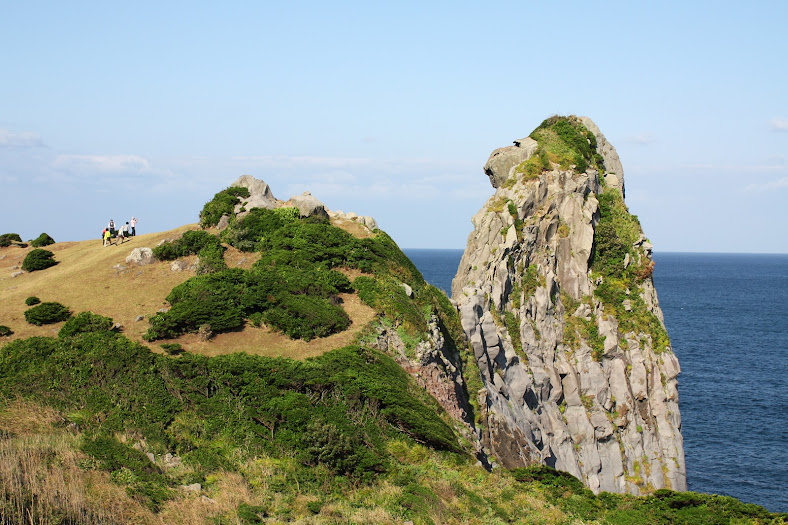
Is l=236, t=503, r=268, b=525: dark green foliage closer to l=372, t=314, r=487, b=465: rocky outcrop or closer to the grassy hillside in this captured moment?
the grassy hillside

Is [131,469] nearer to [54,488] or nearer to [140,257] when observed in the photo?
[54,488]

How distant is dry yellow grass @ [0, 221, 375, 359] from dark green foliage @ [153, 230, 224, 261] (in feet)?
2.36

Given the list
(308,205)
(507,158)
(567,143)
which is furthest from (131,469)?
(567,143)

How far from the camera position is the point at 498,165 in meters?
61.5

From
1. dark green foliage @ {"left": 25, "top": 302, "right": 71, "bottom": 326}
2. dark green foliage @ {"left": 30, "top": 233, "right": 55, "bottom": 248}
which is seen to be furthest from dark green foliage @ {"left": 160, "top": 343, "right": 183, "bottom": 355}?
dark green foliage @ {"left": 30, "top": 233, "right": 55, "bottom": 248}

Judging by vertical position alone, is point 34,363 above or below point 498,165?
below

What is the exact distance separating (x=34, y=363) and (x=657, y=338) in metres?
45.8

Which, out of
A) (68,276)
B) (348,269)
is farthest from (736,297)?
(68,276)

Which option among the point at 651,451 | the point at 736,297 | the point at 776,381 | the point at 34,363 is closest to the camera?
the point at 34,363

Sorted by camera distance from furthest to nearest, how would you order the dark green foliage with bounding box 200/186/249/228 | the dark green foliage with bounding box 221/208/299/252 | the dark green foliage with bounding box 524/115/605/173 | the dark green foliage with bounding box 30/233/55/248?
the dark green foliage with bounding box 524/115/605/173, the dark green foliage with bounding box 30/233/55/248, the dark green foliage with bounding box 200/186/249/228, the dark green foliage with bounding box 221/208/299/252

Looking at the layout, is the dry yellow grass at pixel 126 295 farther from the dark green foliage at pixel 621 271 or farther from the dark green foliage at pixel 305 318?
the dark green foliage at pixel 621 271

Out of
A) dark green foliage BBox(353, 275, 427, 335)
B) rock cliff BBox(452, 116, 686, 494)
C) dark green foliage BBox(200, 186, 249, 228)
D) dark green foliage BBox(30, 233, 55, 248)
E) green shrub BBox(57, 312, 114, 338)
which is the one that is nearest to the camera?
green shrub BBox(57, 312, 114, 338)

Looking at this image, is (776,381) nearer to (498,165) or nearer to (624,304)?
(624,304)

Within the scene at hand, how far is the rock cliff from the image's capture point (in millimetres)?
46906
